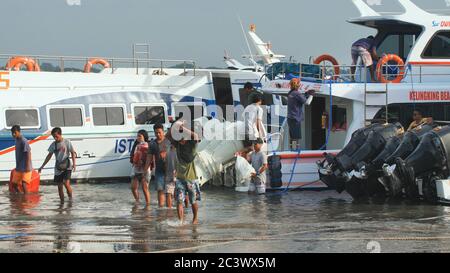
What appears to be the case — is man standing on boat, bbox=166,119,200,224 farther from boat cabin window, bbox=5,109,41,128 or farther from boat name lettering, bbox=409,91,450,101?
boat cabin window, bbox=5,109,41,128

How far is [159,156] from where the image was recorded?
602 inches

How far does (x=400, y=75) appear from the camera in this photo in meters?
18.5

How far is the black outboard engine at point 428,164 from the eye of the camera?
1569 cm

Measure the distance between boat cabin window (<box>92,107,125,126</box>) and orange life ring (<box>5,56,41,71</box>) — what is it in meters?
2.66

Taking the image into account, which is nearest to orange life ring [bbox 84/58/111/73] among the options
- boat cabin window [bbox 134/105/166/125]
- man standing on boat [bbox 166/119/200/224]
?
boat cabin window [bbox 134/105/166/125]

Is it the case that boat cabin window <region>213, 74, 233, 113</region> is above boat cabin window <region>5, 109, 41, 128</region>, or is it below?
above

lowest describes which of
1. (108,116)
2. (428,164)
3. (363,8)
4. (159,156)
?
(428,164)

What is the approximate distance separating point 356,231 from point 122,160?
30.6 feet

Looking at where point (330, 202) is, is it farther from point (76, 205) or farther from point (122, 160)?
point (122, 160)

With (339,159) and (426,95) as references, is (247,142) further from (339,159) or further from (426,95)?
(426,95)

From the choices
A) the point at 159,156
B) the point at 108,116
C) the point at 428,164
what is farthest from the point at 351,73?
the point at 159,156

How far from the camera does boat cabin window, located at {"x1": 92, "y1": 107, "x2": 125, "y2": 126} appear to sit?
20719 millimetres

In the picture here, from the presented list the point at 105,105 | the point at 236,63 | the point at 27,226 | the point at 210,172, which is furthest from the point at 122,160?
the point at 236,63

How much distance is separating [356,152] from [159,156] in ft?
13.8
